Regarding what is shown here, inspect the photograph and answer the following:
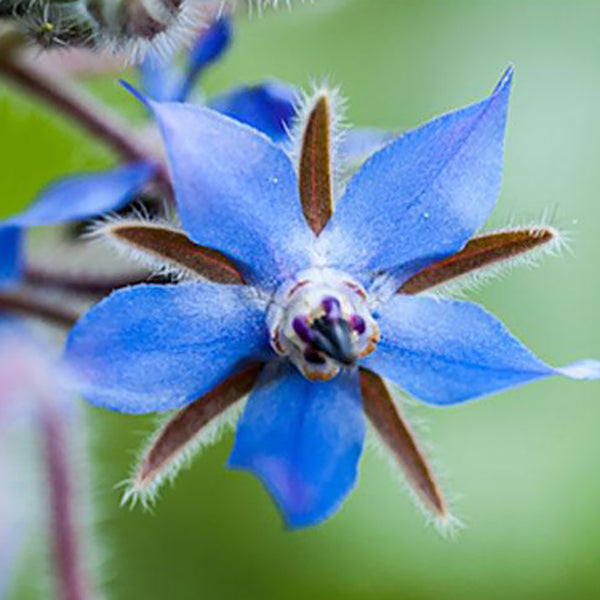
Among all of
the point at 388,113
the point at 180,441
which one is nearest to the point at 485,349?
the point at 180,441

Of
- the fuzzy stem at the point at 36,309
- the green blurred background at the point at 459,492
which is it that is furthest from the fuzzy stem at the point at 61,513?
the green blurred background at the point at 459,492

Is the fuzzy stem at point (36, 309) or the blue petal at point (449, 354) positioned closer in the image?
the blue petal at point (449, 354)

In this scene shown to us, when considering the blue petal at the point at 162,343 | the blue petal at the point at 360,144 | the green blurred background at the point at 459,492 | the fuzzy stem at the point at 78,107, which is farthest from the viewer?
the green blurred background at the point at 459,492

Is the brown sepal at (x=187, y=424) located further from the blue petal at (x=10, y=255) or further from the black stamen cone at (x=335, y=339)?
the blue petal at (x=10, y=255)

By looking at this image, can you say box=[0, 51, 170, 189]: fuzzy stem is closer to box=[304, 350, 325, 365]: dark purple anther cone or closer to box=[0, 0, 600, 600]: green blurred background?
box=[304, 350, 325, 365]: dark purple anther cone

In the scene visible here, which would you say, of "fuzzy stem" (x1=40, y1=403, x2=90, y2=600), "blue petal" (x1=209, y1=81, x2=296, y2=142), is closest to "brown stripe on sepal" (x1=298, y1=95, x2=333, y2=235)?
"blue petal" (x1=209, y1=81, x2=296, y2=142)

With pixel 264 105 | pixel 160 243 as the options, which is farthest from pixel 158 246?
pixel 264 105

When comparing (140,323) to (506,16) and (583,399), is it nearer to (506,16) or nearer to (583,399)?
(583,399)
